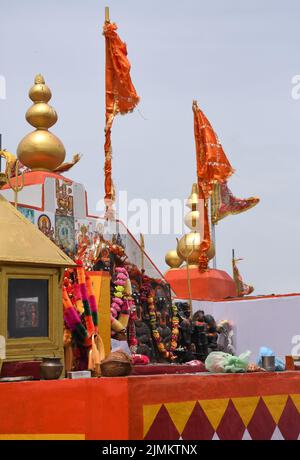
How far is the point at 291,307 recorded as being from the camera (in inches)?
800

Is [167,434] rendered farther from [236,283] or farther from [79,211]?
[236,283]

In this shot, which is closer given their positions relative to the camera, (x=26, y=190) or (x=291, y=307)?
(x=26, y=190)

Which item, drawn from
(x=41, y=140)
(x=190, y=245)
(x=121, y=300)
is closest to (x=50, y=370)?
(x=121, y=300)

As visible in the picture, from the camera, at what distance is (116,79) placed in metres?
17.7

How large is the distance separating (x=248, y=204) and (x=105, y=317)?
551 inches

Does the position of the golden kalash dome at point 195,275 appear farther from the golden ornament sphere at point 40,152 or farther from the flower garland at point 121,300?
the flower garland at point 121,300

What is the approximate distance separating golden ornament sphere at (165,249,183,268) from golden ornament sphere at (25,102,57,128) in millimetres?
9589

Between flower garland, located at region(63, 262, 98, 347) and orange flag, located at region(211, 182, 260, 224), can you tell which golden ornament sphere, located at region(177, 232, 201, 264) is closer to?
orange flag, located at region(211, 182, 260, 224)

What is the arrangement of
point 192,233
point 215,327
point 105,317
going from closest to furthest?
1. point 105,317
2. point 215,327
3. point 192,233

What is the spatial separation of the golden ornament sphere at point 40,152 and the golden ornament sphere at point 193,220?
7.68 meters

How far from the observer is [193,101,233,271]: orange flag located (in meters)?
23.7

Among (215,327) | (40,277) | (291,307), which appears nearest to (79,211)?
(215,327)

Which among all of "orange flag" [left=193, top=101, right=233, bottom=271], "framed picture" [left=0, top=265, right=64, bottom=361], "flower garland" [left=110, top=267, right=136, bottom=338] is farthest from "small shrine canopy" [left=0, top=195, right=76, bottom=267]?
"orange flag" [left=193, top=101, right=233, bottom=271]
